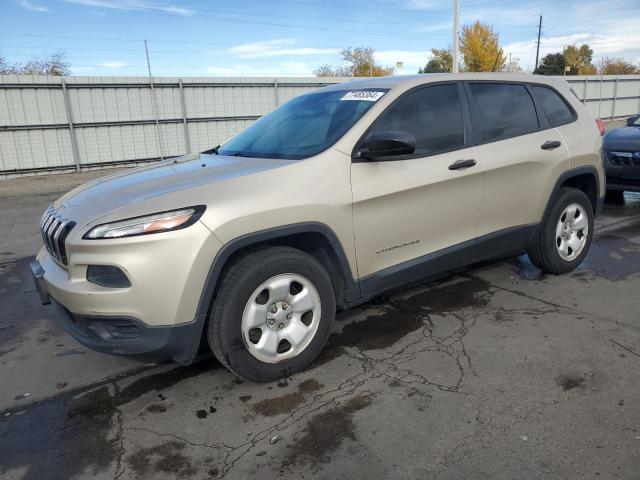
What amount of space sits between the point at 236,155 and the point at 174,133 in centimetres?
1395

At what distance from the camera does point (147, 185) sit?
3076mm

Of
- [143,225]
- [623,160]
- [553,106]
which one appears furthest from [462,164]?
[623,160]

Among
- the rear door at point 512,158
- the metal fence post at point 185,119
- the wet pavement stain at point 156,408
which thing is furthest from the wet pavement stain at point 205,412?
the metal fence post at point 185,119

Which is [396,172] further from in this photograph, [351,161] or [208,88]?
[208,88]

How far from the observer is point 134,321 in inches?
105

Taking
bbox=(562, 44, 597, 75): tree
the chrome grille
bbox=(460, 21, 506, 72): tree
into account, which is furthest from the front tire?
bbox=(562, 44, 597, 75): tree

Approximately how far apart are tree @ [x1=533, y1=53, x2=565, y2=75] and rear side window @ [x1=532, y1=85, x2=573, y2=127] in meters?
64.5

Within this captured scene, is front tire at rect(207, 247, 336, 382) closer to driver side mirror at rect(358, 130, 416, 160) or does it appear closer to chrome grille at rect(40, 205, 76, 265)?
driver side mirror at rect(358, 130, 416, 160)

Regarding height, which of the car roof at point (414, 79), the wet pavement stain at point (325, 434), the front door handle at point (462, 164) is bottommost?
the wet pavement stain at point (325, 434)

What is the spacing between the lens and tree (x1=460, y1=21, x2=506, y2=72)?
171 feet

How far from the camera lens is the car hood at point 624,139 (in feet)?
24.4

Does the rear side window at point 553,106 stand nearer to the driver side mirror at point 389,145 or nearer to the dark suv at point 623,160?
the driver side mirror at point 389,145

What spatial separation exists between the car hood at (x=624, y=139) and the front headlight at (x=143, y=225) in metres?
7.07

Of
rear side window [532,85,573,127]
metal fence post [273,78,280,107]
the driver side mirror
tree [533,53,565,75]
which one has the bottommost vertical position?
the driver side mirror
